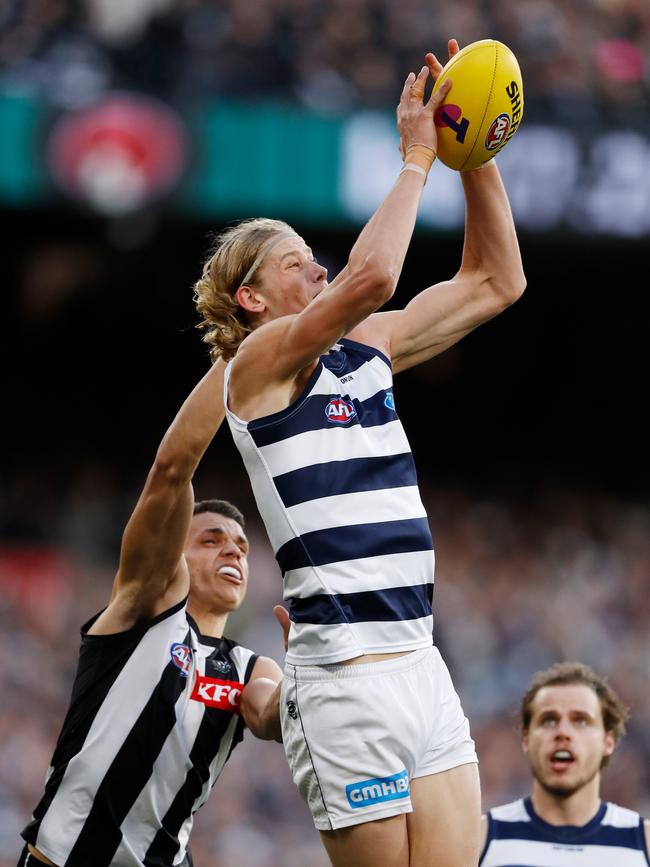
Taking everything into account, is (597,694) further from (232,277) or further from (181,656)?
(232,277)

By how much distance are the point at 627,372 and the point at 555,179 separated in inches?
210

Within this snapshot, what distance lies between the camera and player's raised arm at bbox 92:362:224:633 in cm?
405

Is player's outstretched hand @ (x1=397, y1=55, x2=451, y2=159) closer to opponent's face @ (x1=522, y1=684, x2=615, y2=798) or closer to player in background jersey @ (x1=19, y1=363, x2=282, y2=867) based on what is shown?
player in background jersey @ (x1=19, y1=363, x2=282, y2=867)

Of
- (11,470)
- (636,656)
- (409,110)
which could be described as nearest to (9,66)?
(11,470)

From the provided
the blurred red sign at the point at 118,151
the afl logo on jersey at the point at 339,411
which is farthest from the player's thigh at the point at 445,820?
the blurred red sign at the point at 118,151

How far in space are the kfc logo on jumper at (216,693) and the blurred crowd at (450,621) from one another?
212 inches

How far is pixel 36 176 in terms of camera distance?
11.0 metres

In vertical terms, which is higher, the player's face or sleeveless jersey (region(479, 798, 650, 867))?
the player's face

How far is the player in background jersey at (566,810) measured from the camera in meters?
4.97

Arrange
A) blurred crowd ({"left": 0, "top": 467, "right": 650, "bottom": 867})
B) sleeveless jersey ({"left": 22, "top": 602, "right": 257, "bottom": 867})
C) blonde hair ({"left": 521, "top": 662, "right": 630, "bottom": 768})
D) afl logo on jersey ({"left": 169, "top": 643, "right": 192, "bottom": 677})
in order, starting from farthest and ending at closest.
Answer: blurred crowd ({"left": 0, "top": 467, "right": 650, "bottom": 867})
blonde hair ({"left": 521, "top": 662, "right": 630, "bottom": 768})
afl logo on jersey ({"left": 169, "top": 643, "right": 192, "bottom": 677})
sleeveless jersey ({"left": 22, "top": 602, "right": 257, "bottom": 867})

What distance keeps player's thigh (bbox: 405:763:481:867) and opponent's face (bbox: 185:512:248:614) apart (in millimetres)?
1497

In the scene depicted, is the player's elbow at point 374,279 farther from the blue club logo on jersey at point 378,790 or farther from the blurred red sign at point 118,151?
the blurred red sign at point 118,151

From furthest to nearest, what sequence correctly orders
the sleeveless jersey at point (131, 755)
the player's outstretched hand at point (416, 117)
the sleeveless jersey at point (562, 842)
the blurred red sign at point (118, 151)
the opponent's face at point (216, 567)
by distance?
the blurred red sign at point (118, 151) < the sleeveless jersey at point (562, 842) < the opponent's face at point (216, 567) < the sleeveless jersey at point (131, 755) < the player's outstretched hand at point (416, 117)

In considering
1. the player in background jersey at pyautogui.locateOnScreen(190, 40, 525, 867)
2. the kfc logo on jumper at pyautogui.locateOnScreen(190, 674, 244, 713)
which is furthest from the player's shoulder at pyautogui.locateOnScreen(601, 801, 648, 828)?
the player in background jersey at pyautogui.locateOnScreen(190, 40, 525, 867)
